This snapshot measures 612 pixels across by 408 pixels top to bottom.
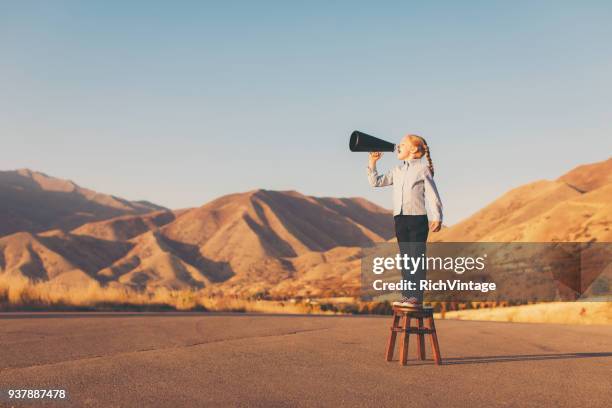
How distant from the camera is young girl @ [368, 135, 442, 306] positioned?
671cm

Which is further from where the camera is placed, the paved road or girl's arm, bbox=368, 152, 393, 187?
girl's arm, bbox=368, 152, 393, 187

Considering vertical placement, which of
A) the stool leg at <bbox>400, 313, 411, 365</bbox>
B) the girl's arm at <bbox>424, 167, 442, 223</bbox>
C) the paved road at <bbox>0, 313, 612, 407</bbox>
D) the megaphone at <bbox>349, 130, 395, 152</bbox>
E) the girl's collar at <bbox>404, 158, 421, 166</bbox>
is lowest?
the paved road at <bbox>0, 313, 612, 407</bbox>

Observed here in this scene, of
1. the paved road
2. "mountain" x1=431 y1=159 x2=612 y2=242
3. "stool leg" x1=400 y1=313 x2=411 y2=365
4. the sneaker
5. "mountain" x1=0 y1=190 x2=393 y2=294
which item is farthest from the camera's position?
"mountain" x1=0 y1=190 x2=393 y2=294

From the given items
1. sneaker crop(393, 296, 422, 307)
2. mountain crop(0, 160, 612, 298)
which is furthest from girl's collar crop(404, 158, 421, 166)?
mountain crop(0, 160, 612, 298)

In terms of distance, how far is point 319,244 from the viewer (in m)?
142

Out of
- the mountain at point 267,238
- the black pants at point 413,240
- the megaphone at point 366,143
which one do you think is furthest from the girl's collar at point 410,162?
the mountain at point 267,238

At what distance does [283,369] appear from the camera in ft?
19.6

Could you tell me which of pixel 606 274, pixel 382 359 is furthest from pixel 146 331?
pixel 606 274

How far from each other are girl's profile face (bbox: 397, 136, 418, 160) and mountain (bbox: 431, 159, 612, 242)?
2614cm

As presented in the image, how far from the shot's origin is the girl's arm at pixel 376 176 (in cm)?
724

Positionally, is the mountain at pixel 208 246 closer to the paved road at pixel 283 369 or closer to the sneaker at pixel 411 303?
the paved road at pixel 283 369

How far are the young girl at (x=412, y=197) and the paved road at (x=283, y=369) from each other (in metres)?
1.06

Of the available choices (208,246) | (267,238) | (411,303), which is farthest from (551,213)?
(208,246)

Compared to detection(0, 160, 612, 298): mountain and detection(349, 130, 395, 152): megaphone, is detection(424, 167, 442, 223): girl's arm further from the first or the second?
detection(0, 160, 612, 298): mountain
